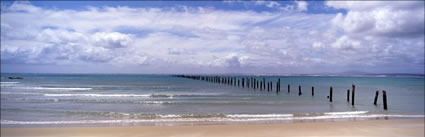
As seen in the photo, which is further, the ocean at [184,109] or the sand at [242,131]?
the ocean at [184,109]

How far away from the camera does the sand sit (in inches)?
316

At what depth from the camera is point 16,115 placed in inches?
473

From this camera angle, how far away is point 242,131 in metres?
8.47

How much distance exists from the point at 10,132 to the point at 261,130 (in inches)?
261

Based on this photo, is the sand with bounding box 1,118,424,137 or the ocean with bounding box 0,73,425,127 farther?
the ocean with bounding box 0,73,425,127

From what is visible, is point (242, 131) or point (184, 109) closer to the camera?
point (242, 131)

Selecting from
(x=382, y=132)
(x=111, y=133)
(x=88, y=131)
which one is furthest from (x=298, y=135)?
(x=88, y=131)

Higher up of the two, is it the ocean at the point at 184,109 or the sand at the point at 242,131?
the sand at the point at 242,131

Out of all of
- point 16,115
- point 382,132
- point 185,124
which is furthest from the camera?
point 16,115

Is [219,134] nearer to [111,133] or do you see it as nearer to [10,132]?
[111,133]

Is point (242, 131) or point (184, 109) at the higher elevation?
point (242, 131)

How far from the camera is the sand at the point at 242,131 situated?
8.02m

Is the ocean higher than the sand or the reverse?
the reverse

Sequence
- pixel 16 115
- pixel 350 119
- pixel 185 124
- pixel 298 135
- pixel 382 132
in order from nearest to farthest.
A: pixel 298 135
pixel 382 132
pixel 185 124
pixel 350 119
pixel 16 115
